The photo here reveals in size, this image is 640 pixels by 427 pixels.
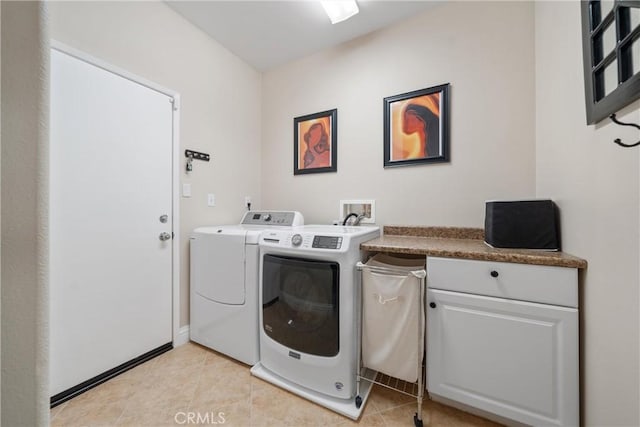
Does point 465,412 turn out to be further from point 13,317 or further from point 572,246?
point 13,317

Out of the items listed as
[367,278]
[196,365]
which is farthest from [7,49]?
[196,365]

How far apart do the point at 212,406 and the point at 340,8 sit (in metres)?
2.67

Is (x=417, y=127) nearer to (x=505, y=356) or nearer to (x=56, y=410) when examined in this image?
(x=505, y=356)

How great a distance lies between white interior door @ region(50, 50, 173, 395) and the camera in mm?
1284

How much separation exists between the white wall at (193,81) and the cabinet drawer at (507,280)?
183 centimetres

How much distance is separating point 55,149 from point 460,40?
2638 millimetres

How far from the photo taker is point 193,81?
195 cm

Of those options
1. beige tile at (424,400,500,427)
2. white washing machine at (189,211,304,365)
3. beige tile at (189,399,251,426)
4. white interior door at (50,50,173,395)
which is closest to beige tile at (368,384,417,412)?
beige tile at (424,400,500,427)

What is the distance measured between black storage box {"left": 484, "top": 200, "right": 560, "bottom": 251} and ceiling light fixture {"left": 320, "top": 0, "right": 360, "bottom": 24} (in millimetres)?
1626

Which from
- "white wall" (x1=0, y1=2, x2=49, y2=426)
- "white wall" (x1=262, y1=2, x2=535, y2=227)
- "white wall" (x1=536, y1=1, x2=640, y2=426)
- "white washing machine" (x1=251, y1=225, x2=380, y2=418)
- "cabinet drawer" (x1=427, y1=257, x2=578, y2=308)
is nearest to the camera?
"white wall" (x1=0, y1=2, x2=49, y2=426)

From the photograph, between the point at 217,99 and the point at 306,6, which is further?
the point at 217,99

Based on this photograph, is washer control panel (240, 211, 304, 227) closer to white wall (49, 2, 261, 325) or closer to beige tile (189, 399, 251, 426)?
white wall (49, 2, 261, 325)

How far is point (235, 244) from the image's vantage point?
1609 mm

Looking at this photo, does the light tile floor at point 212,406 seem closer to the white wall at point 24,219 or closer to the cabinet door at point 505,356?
the cabinet door at point 505,356
